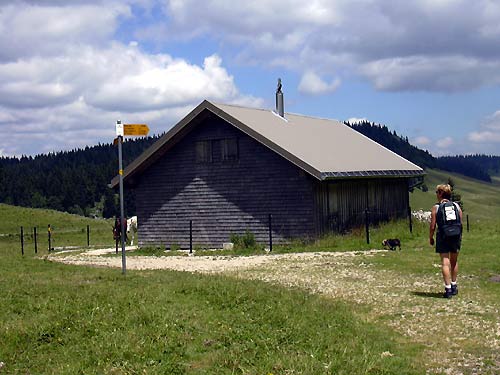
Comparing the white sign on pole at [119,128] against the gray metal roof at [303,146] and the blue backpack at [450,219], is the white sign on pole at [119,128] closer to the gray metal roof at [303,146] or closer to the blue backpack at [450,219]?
the blue backpack at [450,219]

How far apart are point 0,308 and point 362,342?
5.46 meters

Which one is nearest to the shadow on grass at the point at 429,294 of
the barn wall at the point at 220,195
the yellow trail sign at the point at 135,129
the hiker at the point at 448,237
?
the hiker at the point at 448,237

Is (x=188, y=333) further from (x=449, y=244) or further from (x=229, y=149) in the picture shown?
(x=229, y=149)

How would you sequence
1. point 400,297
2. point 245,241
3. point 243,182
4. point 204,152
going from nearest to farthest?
point 400,297 < point 245,241 < point 243,182 < point 204,152

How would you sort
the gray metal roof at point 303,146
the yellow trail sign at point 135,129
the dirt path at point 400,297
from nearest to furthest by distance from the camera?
the dirt path at point 400,297
the yellow trail sign at point 135,129
the gray metal roof at point 303,146

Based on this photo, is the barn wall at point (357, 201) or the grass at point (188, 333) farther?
the barn wall at point (357, 201)

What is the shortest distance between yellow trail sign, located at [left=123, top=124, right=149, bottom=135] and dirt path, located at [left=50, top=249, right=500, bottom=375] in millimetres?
4141

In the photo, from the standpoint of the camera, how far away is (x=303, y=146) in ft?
90.0

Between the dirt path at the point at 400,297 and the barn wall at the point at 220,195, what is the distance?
11.9 ft

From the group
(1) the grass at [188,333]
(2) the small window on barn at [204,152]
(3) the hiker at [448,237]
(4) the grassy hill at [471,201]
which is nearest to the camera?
(1) the grass at [188,333]

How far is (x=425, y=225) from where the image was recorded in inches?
1123

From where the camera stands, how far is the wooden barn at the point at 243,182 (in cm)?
2542

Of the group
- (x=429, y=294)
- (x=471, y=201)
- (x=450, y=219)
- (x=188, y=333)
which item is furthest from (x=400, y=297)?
(x=471, y=201)

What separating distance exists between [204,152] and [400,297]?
51.1ft
